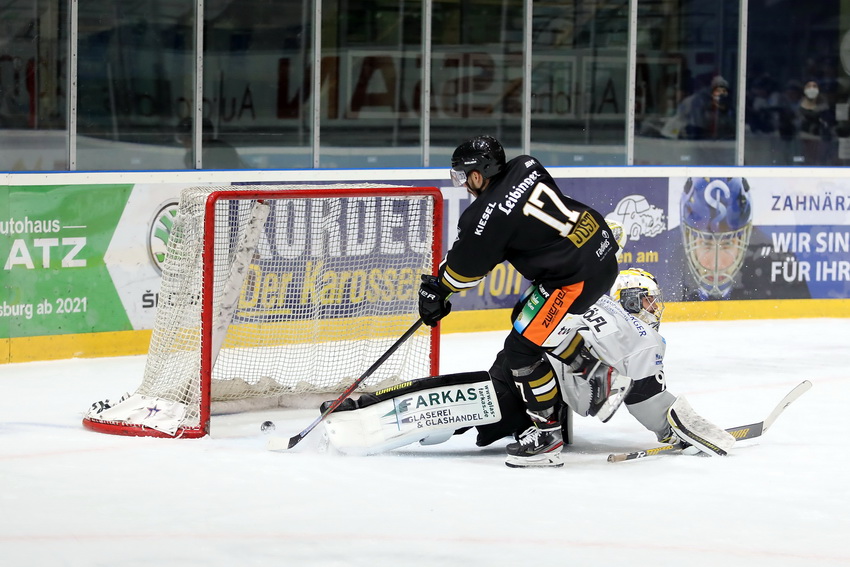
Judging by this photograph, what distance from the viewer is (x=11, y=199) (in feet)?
19.7

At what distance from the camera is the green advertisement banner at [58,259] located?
603cm

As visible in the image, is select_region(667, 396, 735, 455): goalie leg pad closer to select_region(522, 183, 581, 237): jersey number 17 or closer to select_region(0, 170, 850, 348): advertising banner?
select_region(522, 183, 581, 237): jersey number 17

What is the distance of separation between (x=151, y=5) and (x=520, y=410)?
339 centimetres

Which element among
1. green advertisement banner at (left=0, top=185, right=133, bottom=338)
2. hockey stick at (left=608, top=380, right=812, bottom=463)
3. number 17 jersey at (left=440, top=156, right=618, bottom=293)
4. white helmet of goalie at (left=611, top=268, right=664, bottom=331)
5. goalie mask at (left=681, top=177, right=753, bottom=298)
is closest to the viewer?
number 17 jersey at (left=440, top=156, right=618, bottom=293)

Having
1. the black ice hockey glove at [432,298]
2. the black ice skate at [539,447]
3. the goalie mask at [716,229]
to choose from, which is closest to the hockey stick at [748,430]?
the black ice skate at [539,447]

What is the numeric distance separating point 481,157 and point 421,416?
2.88 ft

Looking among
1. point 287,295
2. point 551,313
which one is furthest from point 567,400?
point 287,295

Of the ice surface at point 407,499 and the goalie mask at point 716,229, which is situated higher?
the goalie mask at point 716,229

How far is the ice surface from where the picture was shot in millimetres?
3271

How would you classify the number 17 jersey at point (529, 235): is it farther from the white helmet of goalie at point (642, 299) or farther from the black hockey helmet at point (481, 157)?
the white helmet of goalie at point (642, 299)

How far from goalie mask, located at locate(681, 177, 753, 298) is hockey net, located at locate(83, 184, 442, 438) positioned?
2.86 m

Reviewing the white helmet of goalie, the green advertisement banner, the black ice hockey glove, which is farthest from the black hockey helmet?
the green advertisement banner

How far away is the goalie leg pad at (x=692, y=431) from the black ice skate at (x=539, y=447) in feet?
1.31

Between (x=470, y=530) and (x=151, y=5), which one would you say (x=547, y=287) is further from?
(x=151, y=5)
